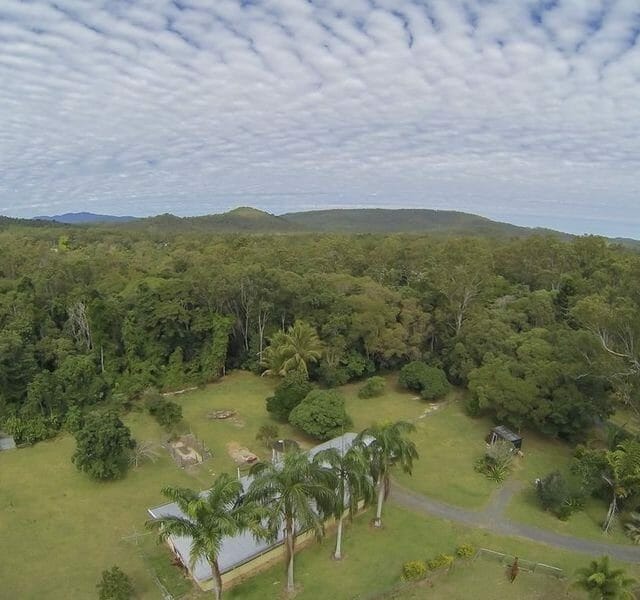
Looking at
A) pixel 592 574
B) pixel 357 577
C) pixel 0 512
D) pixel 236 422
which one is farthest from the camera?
pixel 236 422

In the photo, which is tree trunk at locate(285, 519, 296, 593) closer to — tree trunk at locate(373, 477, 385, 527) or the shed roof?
tree trunk at locate(373, 477, 385, 527)

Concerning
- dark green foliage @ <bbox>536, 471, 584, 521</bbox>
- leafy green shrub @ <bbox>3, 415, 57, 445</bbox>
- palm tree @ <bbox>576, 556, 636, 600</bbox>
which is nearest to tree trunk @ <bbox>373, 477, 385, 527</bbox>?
palm tree @ <bbox>576, 556, 636, 600</bbox>

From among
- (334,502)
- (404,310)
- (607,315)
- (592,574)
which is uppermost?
(607,315)

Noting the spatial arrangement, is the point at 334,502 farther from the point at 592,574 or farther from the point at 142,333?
the point at 142,333

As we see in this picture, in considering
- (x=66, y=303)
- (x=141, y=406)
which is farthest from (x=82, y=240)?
(x=141, y=406)

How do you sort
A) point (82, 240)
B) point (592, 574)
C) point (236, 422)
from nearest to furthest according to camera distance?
point (592, 574), point (236, 422), point (82, 240)

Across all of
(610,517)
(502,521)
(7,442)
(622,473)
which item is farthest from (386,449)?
(7,442)

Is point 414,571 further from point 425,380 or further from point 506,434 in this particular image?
point 425,380

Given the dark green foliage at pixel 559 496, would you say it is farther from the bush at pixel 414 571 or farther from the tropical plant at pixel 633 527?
the bush at pixel 414 571
